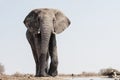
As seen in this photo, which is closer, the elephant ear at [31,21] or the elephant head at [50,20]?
the elephant head at [50,20]

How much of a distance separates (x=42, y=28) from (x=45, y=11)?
190 centimetres

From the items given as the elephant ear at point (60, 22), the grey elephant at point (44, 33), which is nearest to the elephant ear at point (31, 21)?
the grey elephant at point (44, 33)

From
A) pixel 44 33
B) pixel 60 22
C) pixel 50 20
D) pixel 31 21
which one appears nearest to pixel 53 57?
pixel 44 33

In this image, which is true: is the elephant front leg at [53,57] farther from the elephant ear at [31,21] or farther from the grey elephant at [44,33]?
the elephant ear at [31,21]

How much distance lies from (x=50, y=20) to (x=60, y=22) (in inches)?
91.9

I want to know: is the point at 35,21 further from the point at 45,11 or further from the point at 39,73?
the point at 39,73

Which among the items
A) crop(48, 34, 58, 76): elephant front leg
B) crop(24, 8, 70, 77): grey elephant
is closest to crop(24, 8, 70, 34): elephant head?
crop(24, 8, 70, 77): grey elephant

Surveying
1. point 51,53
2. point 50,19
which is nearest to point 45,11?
point 50,19

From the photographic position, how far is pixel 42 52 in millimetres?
27672

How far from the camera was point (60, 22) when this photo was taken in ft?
104

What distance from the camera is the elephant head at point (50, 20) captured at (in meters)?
30.1

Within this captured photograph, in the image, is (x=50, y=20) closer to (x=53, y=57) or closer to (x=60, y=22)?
(x=60, y=22)

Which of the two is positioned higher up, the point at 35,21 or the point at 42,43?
the point at 35,21

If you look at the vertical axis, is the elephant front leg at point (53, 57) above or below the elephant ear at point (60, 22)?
below
